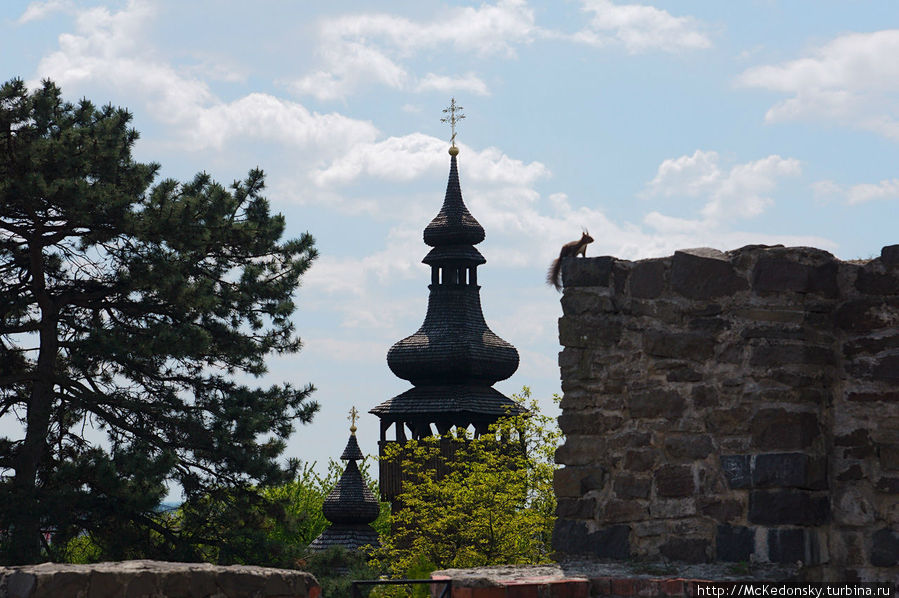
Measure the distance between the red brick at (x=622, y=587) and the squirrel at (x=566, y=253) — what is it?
2.01 metres

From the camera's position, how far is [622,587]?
242 inches

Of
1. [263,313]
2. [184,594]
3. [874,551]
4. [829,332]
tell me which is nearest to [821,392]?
[829,332]

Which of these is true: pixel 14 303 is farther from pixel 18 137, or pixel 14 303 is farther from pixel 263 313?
pixel 263 313

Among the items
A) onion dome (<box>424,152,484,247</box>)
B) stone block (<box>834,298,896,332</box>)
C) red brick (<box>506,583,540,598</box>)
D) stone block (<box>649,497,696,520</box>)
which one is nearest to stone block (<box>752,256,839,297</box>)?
stone block (<box>834,298,896,332</box>)

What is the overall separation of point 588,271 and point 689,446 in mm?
1143

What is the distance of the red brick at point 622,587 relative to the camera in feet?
20.1

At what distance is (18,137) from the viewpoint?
17.7 meters

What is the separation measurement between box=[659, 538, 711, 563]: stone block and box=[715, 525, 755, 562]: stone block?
0.22 feet

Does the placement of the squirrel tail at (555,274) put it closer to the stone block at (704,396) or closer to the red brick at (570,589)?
the stone block at (704,396)

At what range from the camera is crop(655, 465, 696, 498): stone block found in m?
6.60

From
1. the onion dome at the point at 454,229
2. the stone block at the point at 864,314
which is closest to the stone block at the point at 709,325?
the stone block at the point at 864,314

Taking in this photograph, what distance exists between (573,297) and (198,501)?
12.3 m

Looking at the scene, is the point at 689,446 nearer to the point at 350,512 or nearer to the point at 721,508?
the point at 721,508

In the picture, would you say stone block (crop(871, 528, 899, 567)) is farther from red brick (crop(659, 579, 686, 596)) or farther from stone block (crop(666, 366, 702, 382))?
stone block (crop(666, 366, 702, 382))
